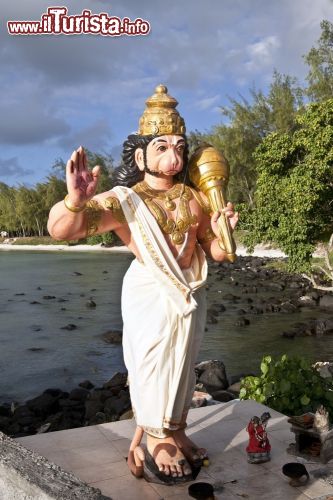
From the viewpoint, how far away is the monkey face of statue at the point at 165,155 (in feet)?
13.7

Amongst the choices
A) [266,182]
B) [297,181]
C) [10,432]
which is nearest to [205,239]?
[10,432]

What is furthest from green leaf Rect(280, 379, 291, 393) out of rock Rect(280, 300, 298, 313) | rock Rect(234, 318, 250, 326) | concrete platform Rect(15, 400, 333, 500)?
rock Rect(280, 300, 298, 313)

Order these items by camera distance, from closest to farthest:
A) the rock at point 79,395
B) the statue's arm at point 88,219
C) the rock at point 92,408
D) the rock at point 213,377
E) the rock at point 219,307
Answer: the statue's arm at point 88,219, the rock at point 92,408, the rock at point 213,377, the rock at point 79,395, the rock at point 219,307

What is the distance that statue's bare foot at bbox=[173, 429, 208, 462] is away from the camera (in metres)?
4.19

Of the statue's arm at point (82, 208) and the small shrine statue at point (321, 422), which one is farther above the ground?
the statue's arm at point (82, 208)

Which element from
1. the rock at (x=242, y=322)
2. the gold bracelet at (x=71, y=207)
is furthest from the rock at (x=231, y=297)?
the gold bracelet at (x=71, y=207)

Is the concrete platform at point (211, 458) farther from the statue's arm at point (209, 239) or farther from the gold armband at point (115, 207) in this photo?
the gold armband at point (115, 207)

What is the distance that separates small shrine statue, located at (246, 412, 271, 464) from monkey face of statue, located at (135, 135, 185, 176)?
2130 millimetres

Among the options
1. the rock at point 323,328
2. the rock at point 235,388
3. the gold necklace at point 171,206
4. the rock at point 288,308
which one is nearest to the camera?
the gold necklace at point 171,206

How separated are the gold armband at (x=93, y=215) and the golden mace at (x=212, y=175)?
2.90ft

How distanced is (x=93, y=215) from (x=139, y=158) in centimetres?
71

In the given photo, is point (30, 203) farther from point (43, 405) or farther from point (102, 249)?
point (43, 405)

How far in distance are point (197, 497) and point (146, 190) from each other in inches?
91.0

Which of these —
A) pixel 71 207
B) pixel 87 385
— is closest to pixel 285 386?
pixel 71 207
